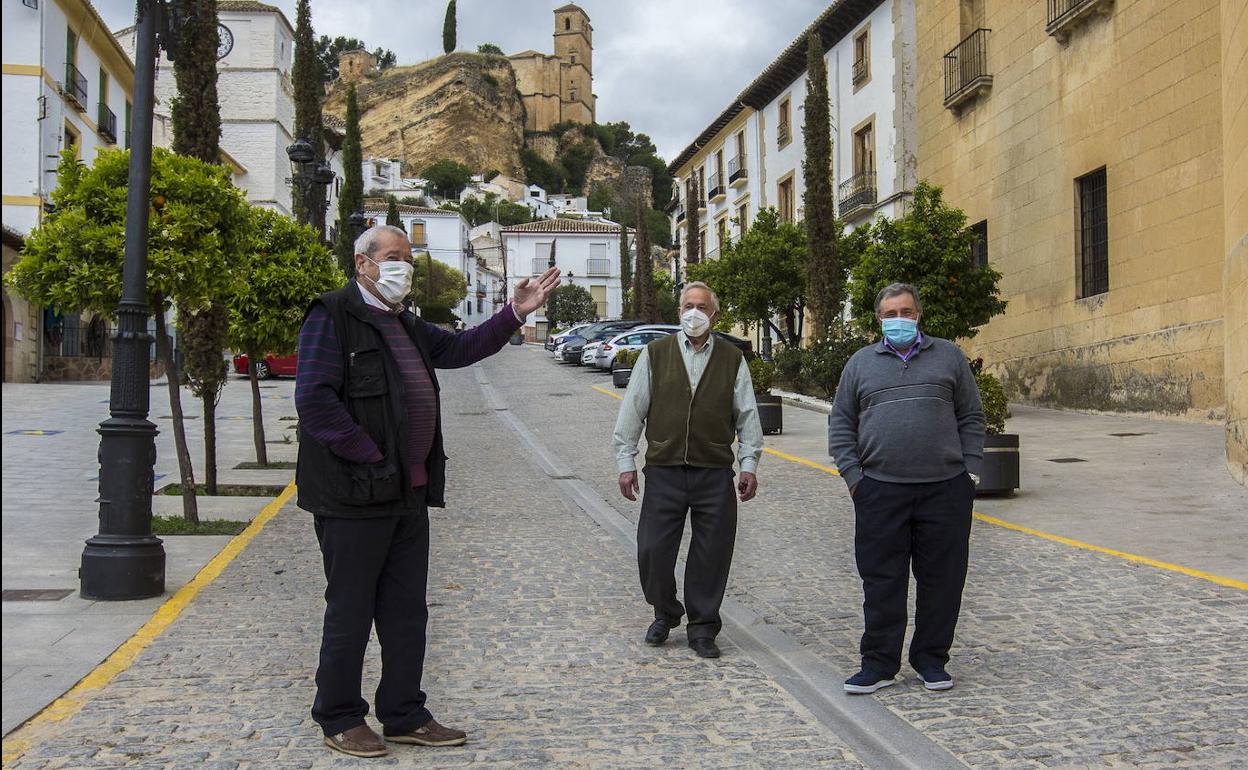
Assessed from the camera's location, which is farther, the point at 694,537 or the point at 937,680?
the point at 694,537

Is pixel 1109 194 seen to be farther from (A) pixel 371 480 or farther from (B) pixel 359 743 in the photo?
(B) pixel 359 743

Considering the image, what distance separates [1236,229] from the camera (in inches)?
445

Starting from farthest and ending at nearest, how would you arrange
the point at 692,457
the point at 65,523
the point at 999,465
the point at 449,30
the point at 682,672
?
1. the point at 449,30
2. the point at 999,465
3. the point at 65,523
4. the point at 692,457
5. the point at 682,672

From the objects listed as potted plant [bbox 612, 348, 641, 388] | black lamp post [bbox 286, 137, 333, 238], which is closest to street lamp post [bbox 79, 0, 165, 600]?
black lamp post [bbox 286, 137, 333, 238]

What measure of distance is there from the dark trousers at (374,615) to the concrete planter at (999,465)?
24.9 ft

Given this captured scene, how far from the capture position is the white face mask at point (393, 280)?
4227mm

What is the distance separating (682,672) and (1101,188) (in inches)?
652

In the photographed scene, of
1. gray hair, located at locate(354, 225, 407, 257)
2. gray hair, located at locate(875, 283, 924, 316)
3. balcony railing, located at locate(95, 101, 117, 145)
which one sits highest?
balcony railing, located at locate(95, 101, 117, 145)

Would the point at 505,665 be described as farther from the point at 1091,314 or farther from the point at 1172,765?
the point at 1091,314

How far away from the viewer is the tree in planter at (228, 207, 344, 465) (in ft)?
44.3

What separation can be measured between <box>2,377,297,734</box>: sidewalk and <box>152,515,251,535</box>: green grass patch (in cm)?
25

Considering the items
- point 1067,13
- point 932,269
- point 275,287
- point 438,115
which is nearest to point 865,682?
point 275,287

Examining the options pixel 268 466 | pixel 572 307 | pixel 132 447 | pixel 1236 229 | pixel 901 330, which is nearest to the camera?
pixel 901 330

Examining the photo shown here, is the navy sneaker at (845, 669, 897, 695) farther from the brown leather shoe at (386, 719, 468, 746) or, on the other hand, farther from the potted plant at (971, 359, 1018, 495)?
the potted plant at (971, 359, 1018, 495)
